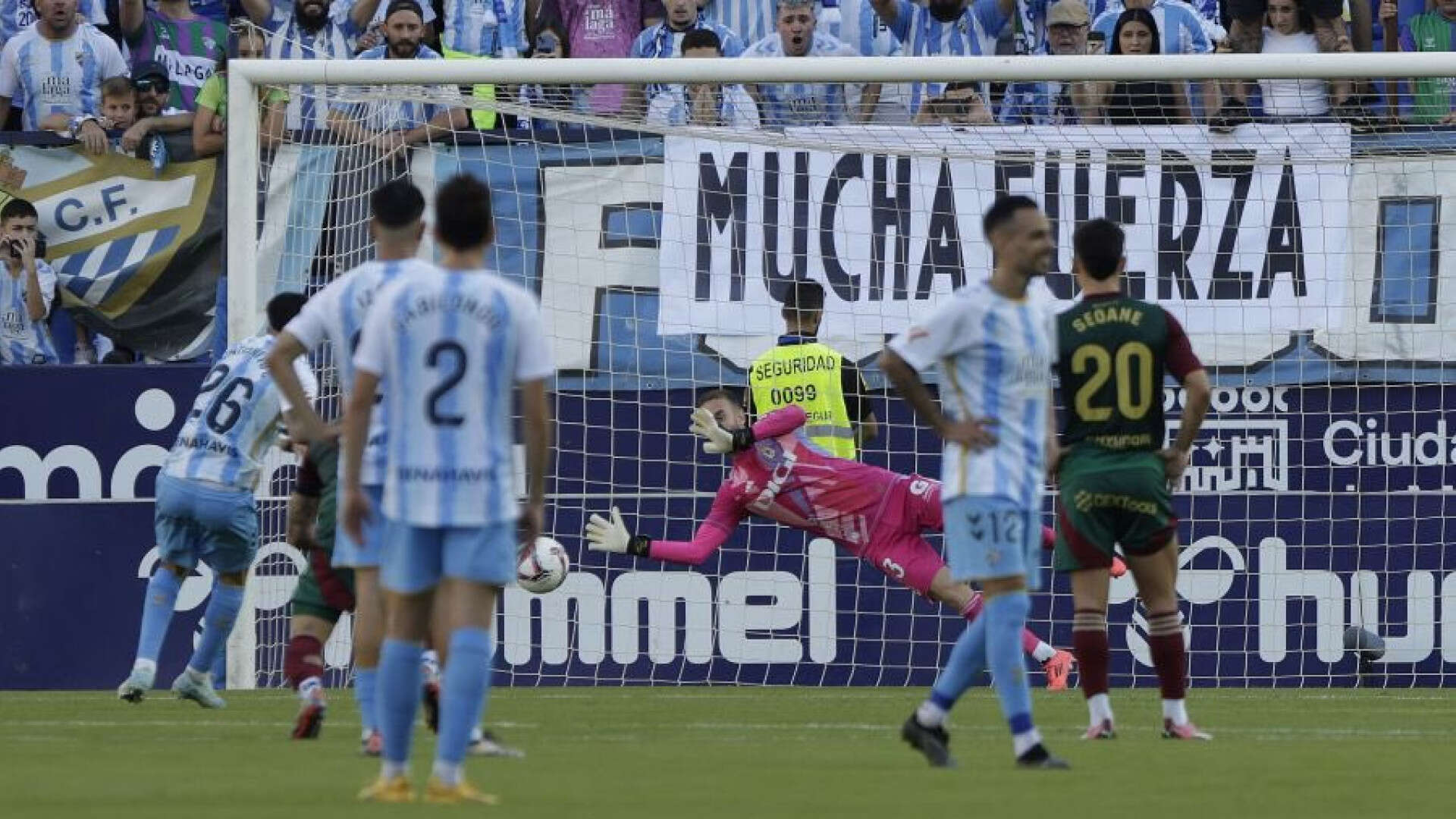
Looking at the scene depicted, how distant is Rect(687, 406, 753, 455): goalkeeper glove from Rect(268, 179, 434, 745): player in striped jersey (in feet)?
17.8

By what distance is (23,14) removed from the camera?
1875cm

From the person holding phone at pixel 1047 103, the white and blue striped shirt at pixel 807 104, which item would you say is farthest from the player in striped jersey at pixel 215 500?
the person holding phone at pixel 1047 103

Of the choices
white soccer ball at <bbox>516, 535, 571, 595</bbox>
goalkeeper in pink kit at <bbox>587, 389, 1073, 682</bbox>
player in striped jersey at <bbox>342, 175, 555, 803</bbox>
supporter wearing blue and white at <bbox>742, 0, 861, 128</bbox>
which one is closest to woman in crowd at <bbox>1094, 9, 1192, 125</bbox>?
supporter wearing blue and white at <bbox>742, 0, 861, 128</bbox>

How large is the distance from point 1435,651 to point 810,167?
4868 mm

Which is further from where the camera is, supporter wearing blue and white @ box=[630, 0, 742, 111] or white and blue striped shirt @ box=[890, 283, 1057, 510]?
supporter wearing blue and white @ box=[630, 0, 742, 111]

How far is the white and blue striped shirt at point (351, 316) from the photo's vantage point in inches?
345

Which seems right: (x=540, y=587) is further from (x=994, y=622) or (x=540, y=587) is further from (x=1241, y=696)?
(x=994, y=622)

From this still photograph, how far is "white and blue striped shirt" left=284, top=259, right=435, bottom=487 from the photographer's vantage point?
28.8 ft

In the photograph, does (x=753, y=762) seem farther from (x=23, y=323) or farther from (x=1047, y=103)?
(x=23, y=323)

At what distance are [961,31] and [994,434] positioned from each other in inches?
367

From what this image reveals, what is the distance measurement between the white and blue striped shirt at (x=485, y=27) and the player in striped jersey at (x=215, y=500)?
5.87m

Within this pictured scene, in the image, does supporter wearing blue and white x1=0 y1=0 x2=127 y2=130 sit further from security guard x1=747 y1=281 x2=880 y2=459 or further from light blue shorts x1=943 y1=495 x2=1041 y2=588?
light blue shorts x1=943 y1=495 x2=1041 y2=588

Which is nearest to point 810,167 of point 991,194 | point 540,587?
point 991,194

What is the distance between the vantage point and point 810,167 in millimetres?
16406
